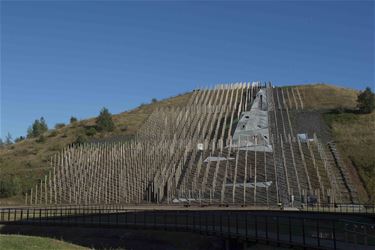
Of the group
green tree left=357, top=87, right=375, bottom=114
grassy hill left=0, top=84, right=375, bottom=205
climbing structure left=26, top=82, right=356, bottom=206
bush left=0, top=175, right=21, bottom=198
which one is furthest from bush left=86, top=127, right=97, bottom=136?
green tree left=357, top=87, right=375, bottom=114

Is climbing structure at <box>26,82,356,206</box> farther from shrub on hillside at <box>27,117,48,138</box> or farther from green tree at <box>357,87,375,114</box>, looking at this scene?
shrub on hillside at <box>27,117,48,138</box>

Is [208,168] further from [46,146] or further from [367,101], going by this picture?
[46,146]

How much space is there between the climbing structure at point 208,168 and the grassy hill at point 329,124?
1.96 m

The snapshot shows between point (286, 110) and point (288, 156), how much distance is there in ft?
76.5

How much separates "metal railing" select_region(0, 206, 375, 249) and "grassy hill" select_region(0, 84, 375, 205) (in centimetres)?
1980

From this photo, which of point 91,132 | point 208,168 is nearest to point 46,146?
point 91,132

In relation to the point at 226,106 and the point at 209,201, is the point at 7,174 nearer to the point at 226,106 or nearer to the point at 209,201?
the point at 209,201

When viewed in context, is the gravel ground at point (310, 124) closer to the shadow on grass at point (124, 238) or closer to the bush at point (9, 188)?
the bush at point (9, 188)

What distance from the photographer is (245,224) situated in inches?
1078

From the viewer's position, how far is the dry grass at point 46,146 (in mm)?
62509

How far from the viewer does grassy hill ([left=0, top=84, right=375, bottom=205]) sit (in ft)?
181

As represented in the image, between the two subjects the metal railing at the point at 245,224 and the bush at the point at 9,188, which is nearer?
the metal railing at the point at 245,224

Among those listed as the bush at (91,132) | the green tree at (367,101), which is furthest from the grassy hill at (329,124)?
the green tree at (367,101)

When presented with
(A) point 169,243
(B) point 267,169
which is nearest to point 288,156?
(B) point 267,169
